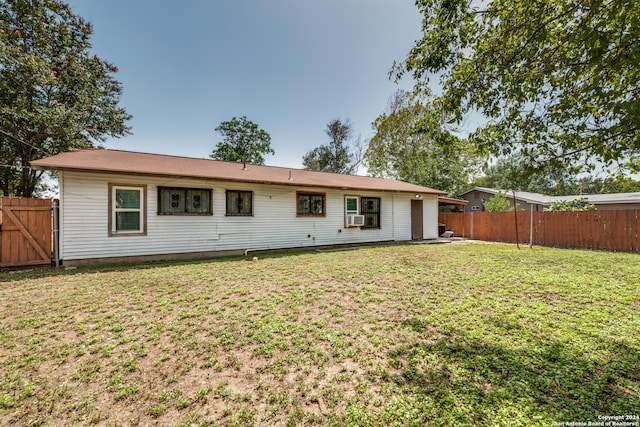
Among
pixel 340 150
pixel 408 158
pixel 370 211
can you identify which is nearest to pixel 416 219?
pixel 370 211

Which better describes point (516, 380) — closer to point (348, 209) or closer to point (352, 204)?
point (348, 209)

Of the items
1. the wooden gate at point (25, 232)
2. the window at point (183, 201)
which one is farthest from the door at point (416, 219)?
the wooden gate at point (25, 232)

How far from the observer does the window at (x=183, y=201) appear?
8.14 metres

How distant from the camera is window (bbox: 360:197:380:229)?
12.3m

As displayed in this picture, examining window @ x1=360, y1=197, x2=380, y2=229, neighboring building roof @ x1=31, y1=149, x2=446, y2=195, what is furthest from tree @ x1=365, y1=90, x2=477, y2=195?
neighboring building roof @ x1=31, y1=149, x2=446, y2=195

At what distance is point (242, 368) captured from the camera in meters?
2.50

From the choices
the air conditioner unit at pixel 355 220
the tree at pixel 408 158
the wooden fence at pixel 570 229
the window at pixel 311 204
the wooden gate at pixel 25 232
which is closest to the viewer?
the wooden gate at pixel 25 232

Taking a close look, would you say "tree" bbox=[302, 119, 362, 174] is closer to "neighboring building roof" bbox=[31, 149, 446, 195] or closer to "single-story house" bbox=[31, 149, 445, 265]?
"single-story house" bbox=[31, 149, 445, 265]

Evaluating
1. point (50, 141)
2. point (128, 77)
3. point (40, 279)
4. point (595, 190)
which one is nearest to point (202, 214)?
point (40, 279)

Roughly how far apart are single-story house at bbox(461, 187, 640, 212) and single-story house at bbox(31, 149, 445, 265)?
6.88 meters

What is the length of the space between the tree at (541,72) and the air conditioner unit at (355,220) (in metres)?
7.81

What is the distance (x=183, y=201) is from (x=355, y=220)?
6954mm

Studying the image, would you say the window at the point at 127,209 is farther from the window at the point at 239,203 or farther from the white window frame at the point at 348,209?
the white window frame at the point at 348,209

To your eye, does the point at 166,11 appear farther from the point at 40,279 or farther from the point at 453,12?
the point at 453,12
